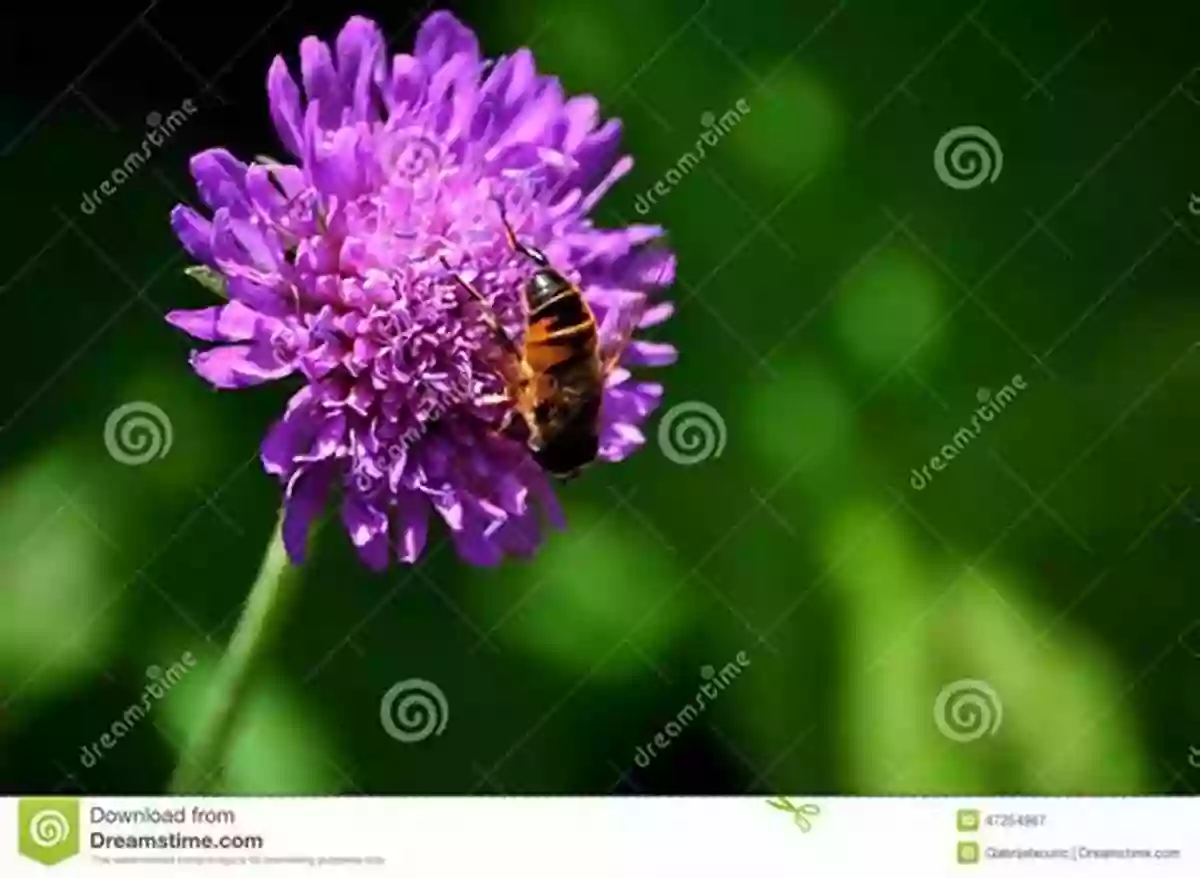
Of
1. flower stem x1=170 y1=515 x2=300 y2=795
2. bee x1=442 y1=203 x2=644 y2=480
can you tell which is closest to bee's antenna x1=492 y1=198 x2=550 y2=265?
bee x1=442 y1=203 x2=644 y2=480

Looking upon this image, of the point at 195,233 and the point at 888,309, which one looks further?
the point at 888,309

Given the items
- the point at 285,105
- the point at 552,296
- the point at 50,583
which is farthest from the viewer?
the point at 50,583

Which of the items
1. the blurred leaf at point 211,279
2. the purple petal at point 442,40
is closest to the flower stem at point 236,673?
the blurred leaf at point 211,279

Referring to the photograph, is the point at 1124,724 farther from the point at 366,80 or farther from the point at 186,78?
the point at 186,78

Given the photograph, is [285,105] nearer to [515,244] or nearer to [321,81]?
[321,81]
